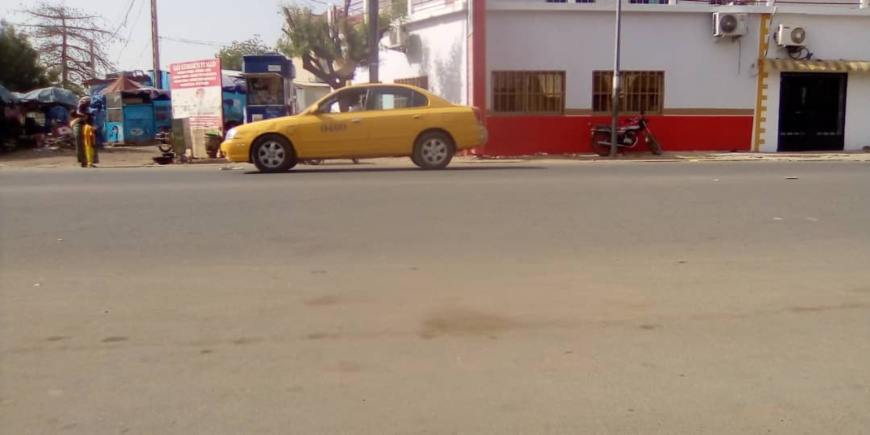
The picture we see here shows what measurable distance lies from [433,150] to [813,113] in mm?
12621

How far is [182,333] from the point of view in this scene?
495 cm

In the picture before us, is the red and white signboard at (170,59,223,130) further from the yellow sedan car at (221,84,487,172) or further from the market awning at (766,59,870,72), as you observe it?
the market awning at (766,59,870,72)

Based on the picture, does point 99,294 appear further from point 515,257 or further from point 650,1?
point 650,1

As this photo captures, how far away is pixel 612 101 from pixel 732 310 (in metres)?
14.7

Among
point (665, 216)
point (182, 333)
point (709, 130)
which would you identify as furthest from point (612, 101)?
point (182, 333)

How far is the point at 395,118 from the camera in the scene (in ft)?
47.0

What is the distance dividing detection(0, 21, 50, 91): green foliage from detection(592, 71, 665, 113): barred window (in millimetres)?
20868

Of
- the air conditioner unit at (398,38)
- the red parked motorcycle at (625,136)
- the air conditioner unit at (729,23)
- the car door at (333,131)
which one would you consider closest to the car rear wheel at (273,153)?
the car door at (333,131)

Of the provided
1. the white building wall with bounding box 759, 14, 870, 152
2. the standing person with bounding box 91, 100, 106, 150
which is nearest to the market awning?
the white building wall with bounding box 759, 14, 870, 152

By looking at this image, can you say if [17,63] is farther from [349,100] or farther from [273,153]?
[349,100]

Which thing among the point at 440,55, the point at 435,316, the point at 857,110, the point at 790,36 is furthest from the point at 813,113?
the point at 435,316

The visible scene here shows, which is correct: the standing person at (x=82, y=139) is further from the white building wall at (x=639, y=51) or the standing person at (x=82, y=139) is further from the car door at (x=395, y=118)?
the white building wall at (x=639, y=51)

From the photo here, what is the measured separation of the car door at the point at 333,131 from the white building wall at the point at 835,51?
12.3 m

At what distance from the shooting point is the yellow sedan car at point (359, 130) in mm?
14242
